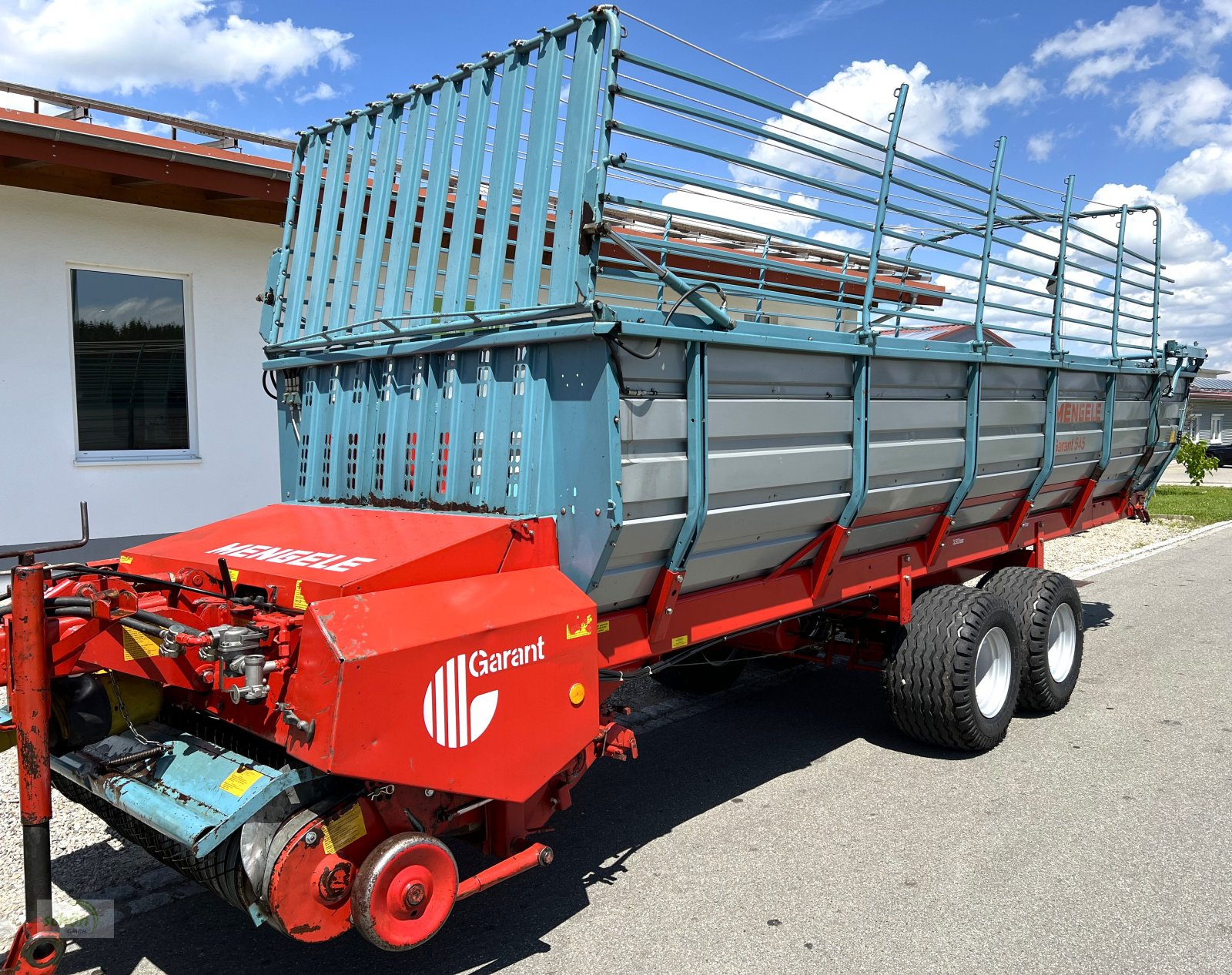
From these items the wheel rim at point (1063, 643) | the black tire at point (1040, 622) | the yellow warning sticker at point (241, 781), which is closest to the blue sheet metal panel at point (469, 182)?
the yellow warning sticker at point (241, 781)

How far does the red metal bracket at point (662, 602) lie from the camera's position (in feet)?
12.0

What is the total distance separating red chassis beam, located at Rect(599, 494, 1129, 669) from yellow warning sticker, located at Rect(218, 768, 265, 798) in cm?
128

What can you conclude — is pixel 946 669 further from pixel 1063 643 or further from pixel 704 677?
pixel 704 677

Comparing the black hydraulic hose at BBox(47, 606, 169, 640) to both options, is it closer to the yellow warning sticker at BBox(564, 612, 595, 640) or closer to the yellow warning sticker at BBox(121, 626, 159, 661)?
the yellow warning sticker at BBox(121, 626, 159, 661)

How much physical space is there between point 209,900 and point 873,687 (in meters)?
4.43

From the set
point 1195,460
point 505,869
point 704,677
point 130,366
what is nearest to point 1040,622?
point 704,677

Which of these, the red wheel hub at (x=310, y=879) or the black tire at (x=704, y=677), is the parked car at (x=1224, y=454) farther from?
the red wheel hub at (x=310, y=879)

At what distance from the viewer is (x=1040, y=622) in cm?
561

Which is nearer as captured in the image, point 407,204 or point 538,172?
point 538,172

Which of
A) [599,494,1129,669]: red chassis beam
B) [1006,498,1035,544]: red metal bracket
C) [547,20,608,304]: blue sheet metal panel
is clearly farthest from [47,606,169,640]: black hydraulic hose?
[1006,498,1035,544]: red metal bracket

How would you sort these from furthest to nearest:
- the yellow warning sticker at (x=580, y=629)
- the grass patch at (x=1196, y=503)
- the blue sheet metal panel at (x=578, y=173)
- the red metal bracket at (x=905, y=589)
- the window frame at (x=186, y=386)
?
the grass patch at (x=1196, y=503) < the window frame at (x=186, y=386) < the red metal bracket at (x=905, y=589) < the blue sheet metal panel at (x=578, y=173) < the yellow warning sticker at (x=580, y=629)

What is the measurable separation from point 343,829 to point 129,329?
20.2 feet

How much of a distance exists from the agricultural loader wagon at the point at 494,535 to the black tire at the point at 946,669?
0.05 ft

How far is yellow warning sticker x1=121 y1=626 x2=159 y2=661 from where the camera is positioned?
285cm
